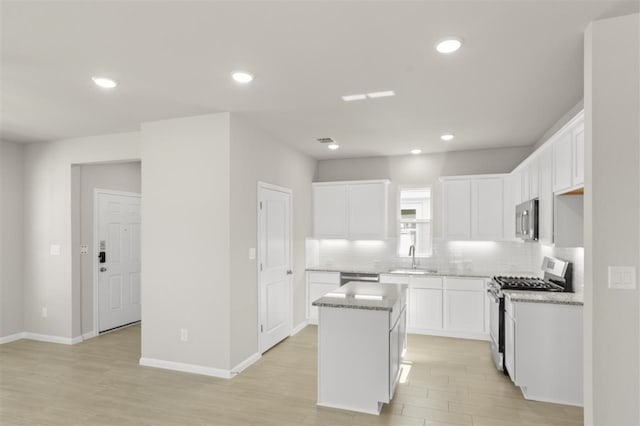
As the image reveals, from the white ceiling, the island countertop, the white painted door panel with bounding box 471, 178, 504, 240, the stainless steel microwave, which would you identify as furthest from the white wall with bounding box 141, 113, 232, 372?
the white painted door panel with bounding box 471, 178, 504, 240

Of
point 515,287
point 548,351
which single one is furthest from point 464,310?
point 548,351

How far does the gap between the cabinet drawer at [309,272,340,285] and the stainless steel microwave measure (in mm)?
2598

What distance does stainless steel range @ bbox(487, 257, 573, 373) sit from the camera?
377cm

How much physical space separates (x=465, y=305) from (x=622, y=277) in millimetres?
3273

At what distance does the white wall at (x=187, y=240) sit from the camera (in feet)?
12.7

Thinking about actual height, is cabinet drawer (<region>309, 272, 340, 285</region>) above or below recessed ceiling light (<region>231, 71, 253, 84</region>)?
below

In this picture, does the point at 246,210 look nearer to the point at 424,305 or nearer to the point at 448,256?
the point at 424,305

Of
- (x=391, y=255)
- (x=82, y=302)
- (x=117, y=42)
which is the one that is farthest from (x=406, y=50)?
(x=82, y=302)

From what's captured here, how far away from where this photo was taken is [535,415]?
3.09 metres

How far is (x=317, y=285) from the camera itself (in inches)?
233

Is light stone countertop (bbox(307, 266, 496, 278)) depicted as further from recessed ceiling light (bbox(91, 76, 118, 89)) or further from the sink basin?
recessed ceiling light (bbox(91, 76, 118, 89))

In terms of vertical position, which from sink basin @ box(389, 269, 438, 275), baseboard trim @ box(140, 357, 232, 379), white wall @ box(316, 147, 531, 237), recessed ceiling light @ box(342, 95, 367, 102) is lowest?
baseboard trim @ box(140, 357, 232, 379)

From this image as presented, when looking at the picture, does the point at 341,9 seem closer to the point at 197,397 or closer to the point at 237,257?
the point at 237,257

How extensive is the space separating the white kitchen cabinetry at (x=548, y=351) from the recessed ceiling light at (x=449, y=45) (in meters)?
2.29
